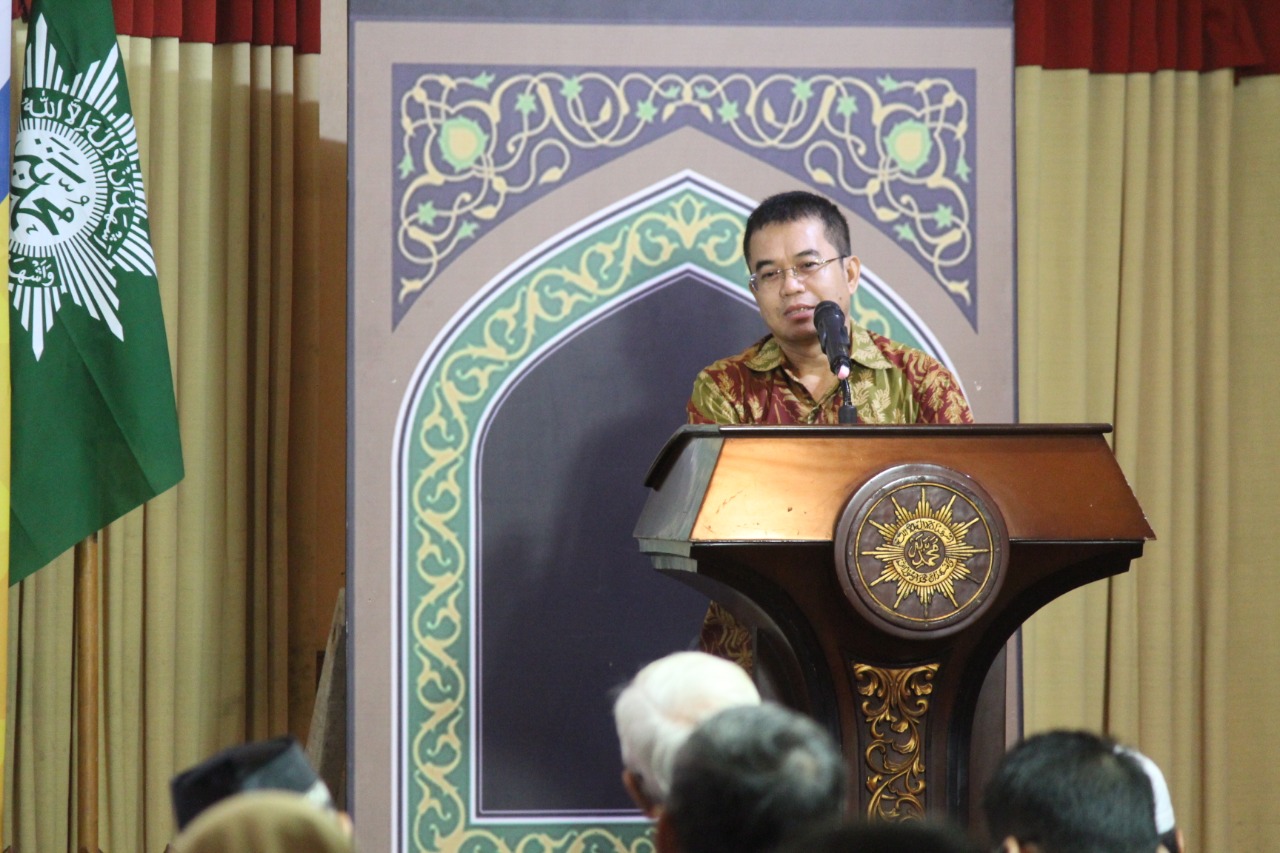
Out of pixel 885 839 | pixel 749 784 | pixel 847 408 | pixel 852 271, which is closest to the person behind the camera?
pixel 885 839

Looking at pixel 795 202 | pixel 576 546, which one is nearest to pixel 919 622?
pixel 795 202

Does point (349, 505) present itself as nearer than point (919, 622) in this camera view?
No

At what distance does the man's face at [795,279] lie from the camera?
2.69 m

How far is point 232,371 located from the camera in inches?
151

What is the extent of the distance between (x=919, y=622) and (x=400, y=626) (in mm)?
1477

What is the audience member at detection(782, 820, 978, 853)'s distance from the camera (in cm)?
92

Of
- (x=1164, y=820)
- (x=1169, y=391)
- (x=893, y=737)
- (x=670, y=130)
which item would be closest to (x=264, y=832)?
(x=1164, y=820)

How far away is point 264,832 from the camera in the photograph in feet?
3.42

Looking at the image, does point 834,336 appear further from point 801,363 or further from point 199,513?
point 199,513

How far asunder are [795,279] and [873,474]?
0.72 metres

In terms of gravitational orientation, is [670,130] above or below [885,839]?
above

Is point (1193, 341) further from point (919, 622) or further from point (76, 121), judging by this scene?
point (76, 121)

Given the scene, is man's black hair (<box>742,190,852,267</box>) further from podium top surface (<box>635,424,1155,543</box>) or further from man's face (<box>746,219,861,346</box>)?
podium top surface (<box>635,424,1155,543</box>)

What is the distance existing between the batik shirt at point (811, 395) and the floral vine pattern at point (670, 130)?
659 mm
